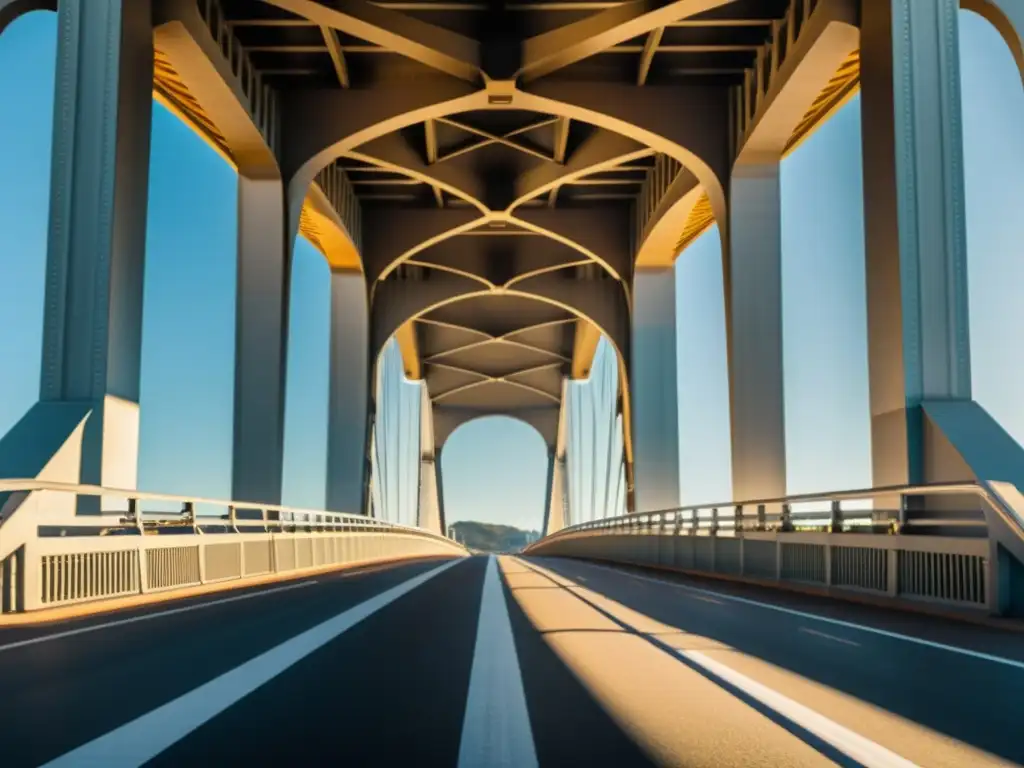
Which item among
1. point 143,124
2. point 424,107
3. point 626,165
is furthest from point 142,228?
point 626,165

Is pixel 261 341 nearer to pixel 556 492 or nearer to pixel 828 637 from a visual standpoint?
pixel 828 637

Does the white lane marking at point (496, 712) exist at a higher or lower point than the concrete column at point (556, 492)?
lower

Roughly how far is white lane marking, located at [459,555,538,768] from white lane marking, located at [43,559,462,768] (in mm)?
1131

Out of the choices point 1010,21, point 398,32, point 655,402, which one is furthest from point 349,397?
point 1010,21

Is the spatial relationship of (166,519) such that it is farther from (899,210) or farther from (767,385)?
(767,385)

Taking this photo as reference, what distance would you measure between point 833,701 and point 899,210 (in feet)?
45.8

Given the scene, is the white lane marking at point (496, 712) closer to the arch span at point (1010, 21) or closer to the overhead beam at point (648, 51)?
the arch span at point (1010, 21)

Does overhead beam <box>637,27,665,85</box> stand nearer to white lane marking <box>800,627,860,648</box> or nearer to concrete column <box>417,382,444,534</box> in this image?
white lane marking <box>800,627,860,648</box>

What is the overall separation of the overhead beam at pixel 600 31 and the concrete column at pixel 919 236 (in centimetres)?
663

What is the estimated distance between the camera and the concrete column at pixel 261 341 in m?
29.7

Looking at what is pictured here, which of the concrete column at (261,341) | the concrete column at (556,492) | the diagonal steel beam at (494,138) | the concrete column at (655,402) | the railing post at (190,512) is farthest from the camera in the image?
the concrete column at (556,492)

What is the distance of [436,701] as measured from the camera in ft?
19.5

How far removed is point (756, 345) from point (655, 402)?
1707 centimetres

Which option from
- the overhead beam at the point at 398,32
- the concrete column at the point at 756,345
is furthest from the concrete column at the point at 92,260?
the concrete column at the point at 756,345
